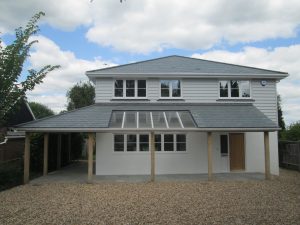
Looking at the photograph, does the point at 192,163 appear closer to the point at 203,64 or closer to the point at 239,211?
the point at 203,64

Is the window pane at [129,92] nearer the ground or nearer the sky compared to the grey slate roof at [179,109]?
nearer the sky

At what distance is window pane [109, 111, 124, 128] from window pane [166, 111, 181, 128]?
2.51 metres

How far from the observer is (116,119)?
53.0ft

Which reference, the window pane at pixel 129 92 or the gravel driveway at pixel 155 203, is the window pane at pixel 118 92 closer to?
the window pane at pixel 129 92

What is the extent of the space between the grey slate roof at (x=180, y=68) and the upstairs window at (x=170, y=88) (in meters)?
0.63

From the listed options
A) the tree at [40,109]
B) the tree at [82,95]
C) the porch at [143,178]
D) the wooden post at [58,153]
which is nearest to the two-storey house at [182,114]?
the porch at [143,178]

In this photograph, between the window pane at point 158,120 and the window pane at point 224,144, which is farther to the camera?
the window pane at point 224,144

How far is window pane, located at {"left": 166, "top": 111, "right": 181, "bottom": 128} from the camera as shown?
15.2 m

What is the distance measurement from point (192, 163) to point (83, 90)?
946 inches

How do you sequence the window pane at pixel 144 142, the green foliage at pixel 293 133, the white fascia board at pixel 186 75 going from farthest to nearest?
the green foliage at pixel 293 133
the white fascia board at pixel 186 75
the window pane at pixel 144 142

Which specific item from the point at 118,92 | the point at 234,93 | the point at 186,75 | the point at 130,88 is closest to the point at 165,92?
the point at 186,75

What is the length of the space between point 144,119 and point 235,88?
6.54 m

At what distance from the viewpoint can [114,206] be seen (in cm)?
947

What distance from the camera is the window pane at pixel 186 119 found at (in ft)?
50.3
